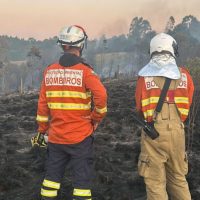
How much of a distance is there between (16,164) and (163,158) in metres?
5.13

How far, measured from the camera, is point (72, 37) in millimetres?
4500

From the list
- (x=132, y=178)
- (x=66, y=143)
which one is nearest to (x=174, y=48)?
(x=66, y=143)

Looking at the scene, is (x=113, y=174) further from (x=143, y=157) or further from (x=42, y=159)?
(x=143, y=157)

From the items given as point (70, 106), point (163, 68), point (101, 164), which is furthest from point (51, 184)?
point (101, 164)

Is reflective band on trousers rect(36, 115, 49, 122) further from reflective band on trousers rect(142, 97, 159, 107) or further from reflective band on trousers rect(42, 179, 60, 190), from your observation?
reflective band on trousers rect(142, 97, 159, 107)

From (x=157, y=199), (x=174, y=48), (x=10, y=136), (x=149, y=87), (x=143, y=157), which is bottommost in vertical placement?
(x=10, y=136)

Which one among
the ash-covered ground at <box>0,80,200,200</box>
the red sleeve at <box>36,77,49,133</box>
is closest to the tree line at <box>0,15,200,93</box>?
the ash-covered ground at <box>0,80,200,200</box>

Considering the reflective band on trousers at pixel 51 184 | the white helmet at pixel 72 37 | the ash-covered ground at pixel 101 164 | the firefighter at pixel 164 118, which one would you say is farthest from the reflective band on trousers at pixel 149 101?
the ash-covered ground at pixel 101 164

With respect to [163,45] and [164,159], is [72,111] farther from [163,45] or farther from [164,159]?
[163,45]

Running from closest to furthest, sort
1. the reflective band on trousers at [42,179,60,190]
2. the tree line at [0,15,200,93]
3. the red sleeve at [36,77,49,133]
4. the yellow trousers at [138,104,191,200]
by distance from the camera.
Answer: the yellow trousers at [138,104,191,200], the reflective band on trousers at [42,179,60,190], the red sleeve at [36,77,49,133], the tree line at [0,15,200,93]

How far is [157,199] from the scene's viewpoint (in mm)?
4285

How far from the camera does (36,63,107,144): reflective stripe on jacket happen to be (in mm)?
4374

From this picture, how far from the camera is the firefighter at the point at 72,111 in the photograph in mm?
4375

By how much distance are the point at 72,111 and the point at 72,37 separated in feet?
2.73
